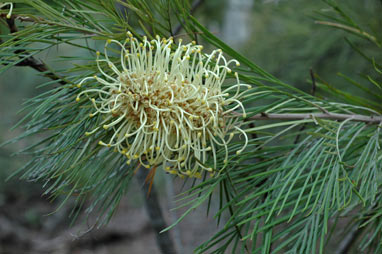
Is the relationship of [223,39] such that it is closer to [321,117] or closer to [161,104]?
[321,117]

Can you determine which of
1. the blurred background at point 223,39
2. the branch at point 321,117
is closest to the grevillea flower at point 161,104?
the branch at point 321,117

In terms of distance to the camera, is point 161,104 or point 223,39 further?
point 223,39

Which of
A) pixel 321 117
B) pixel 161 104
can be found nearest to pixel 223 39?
pixel 321 117

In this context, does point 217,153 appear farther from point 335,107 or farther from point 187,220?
point 187,220

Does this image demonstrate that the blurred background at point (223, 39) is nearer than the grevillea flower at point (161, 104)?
No

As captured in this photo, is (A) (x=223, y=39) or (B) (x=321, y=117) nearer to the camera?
(B) (x=321, y=117)

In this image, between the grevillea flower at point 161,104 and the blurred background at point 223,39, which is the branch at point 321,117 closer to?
the grevillea flower at point 161,104

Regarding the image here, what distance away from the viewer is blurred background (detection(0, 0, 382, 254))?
1.31 metres

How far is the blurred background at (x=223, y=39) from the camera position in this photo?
1.31 meters

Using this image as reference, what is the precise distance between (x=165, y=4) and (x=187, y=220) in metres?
2.74

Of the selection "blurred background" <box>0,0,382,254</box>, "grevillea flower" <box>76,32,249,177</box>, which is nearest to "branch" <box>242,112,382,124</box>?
"grevillea flower" <box>76,32,249,177</box>

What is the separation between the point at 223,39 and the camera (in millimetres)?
2352

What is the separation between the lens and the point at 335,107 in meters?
0.53

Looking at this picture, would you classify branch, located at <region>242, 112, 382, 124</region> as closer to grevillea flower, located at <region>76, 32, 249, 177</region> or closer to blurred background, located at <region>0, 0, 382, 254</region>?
grevillea flower, located at <region>76, 32, 249, 177</region>
